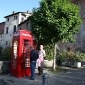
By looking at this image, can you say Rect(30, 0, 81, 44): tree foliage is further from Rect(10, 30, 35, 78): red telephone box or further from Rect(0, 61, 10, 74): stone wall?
Rect(0, 61, 10, 74): stone wall

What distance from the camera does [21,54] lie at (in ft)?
34.8

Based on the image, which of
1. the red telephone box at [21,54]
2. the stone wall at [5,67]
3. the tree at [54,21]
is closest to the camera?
the red telephone box at [21,54]

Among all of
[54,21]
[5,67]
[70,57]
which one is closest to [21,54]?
[5,67]

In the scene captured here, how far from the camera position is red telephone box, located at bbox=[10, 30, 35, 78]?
34.7 ft

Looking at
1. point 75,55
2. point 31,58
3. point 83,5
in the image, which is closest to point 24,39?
point 31,58

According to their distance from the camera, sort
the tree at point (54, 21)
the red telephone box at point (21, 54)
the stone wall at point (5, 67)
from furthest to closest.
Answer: the tree at point (54, 21) → the stone wall at point (5, 67) → the red telephone box at point (21, 54)

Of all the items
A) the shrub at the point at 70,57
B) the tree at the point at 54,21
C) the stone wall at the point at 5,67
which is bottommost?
the stone wall at the point at 5,67

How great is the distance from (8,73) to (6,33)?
33678mm

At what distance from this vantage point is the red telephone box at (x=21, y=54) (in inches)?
417

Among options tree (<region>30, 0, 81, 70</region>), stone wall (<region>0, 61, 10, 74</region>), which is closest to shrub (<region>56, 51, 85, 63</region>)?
tree (<region>30, 0, 81, 70</region>)

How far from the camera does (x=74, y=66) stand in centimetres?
1641

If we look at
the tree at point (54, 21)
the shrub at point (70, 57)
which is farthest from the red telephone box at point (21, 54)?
the shrub at point (70, 57)

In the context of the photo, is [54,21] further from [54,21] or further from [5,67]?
[5,67]

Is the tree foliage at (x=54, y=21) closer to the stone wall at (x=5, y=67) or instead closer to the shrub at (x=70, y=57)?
the stone wall at (x=5, y=67)
